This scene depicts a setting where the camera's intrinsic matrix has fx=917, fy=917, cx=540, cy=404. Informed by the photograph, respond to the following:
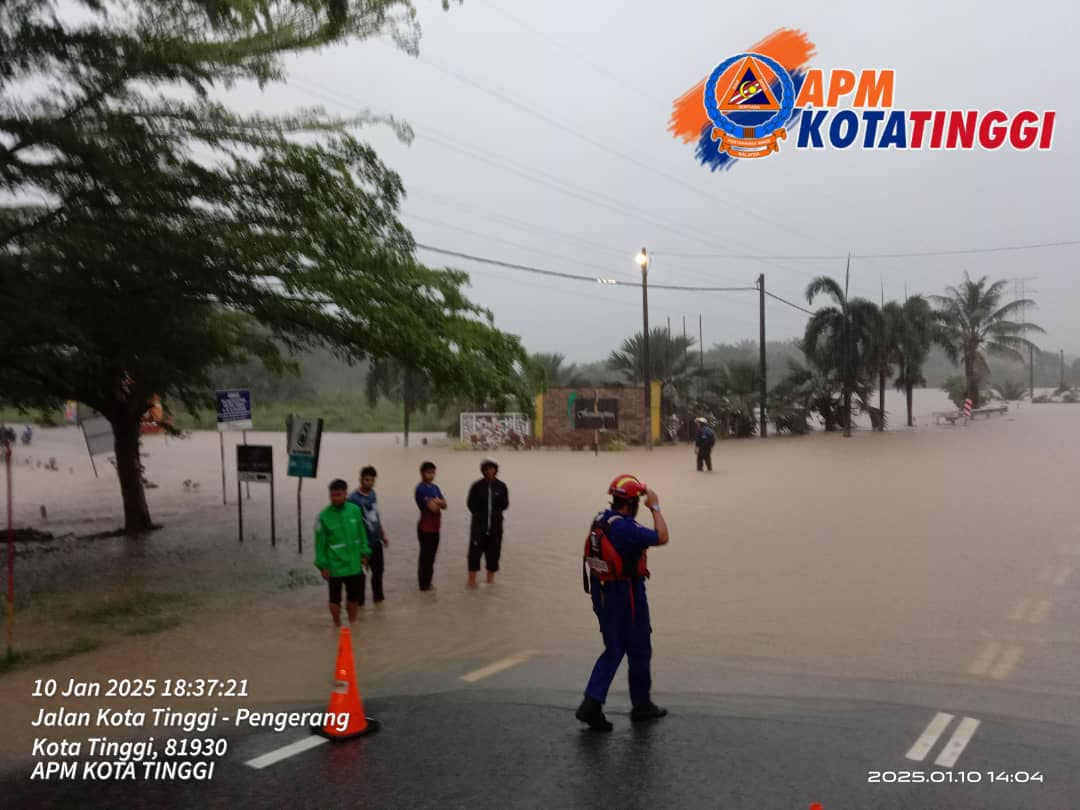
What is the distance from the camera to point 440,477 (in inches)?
991

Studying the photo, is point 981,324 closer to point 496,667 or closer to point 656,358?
point 656,358

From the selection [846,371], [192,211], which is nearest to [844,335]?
[846,371]

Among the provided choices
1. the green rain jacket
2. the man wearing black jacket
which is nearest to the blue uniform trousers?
the green rain jacket

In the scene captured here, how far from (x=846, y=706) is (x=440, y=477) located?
770 inches

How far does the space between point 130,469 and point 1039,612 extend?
13.2m

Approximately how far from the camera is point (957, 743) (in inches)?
216

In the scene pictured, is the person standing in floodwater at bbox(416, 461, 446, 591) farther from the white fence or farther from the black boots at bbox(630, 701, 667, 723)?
the white fence

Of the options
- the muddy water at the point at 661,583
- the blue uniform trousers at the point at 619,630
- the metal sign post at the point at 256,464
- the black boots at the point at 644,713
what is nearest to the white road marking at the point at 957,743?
the muddy water at the point at 661,583

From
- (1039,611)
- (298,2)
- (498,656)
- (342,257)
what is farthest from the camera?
(342,257)

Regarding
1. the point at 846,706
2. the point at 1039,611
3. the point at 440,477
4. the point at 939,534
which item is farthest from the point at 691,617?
the point at 440,477

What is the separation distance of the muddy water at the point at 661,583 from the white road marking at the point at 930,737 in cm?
87

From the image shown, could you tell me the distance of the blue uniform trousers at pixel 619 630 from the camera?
5.71m

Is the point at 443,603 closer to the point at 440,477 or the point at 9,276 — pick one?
the point at 9,276

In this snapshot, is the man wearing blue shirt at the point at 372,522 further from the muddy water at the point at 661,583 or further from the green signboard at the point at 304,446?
the green signboard at the point at 304,446
